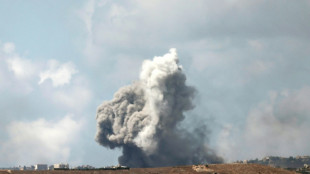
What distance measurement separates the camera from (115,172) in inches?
6230

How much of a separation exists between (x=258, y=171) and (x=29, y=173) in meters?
73.7

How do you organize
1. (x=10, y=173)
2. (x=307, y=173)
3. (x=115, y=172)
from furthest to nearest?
(x=307, y=173) < (x=115, y=172) < (x=10, y=173)

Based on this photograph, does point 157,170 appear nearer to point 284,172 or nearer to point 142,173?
point 142,173

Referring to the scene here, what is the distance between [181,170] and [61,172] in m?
39.5

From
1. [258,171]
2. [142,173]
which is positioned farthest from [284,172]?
[142,173]

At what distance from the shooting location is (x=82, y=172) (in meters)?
157

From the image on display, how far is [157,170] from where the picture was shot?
528 ft

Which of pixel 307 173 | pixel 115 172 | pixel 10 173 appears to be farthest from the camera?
pixel 307 173

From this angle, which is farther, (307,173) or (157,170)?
(307,173)

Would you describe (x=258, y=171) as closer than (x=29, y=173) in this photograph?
No

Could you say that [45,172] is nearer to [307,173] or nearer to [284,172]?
[284,172]

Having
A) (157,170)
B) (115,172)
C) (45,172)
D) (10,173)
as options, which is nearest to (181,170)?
(157,170)

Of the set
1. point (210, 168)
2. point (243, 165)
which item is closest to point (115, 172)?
point (210, 168)

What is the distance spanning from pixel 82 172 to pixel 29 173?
687 inches
